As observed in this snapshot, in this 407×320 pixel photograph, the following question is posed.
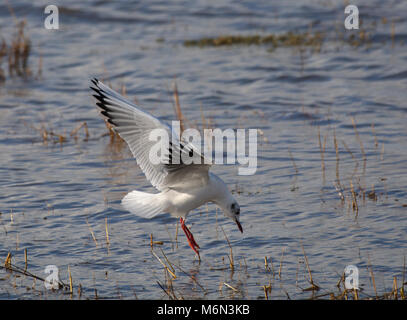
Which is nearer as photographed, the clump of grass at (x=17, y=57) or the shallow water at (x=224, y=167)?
the shallow water at (x=224, y=167)

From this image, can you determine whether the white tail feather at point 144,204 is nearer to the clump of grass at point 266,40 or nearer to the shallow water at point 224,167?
the shallow water at point 224,167

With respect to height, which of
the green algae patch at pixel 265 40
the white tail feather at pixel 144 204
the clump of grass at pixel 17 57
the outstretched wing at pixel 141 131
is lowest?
the white tail feather at pixel 144 204

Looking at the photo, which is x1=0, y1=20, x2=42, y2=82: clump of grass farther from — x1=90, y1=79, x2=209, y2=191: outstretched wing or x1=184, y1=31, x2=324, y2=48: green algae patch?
x1=90, y1=79, x2=209, y2=191: outstretched wing

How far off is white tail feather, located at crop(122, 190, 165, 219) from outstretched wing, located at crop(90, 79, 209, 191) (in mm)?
196

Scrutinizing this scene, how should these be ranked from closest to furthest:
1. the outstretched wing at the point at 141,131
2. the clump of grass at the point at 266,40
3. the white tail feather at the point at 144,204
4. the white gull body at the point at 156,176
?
the outstretched wing at the point at 141,131 < the white gull body at the point at 156,176 < the white tail feather at the point at 144,204 < the clump of grass at the point at 266,40

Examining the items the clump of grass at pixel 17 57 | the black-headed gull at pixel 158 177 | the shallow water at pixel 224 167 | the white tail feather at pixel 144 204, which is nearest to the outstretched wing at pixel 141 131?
the black-headed gull at pixel 158 177

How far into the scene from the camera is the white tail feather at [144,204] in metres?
6.18

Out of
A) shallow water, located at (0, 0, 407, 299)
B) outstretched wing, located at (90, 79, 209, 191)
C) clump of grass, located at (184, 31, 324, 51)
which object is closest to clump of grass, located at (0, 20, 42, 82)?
shallow water, located at (0, 0, 407, 299)

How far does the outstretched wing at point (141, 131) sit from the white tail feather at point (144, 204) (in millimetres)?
196

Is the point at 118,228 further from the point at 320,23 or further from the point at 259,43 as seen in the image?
the point at 320,23

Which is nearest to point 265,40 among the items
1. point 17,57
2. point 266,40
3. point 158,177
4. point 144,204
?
point 266,40

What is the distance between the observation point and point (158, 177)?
20.9ft

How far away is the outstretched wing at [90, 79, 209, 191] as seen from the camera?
5.66 meters

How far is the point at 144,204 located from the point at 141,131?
72 cm
